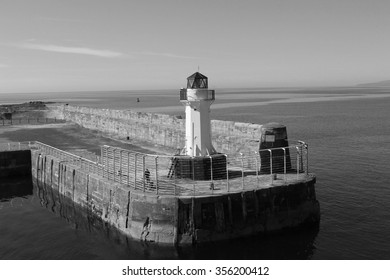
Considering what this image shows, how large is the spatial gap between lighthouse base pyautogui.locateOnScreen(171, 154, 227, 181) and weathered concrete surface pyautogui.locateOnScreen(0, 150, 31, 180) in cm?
1883

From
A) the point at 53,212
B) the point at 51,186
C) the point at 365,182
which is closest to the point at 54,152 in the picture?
the point at 51,186

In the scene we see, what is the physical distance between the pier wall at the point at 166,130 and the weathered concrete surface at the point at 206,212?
14.5 ft

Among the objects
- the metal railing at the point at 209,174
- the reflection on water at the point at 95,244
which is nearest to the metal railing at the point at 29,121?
the reflection on water at the point at 95,244

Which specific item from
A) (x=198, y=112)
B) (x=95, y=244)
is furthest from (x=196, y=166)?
(x=95, y=244)

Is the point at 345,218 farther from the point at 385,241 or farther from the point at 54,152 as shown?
the point at 54,152

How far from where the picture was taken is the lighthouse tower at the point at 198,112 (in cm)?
1936

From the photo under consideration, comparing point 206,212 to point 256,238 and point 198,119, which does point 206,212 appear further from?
point 198,119

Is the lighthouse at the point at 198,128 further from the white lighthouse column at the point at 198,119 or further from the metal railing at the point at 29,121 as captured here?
the metal railing at the point at 29,121

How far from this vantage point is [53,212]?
23094 millimetres

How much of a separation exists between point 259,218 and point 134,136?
23.7 metres

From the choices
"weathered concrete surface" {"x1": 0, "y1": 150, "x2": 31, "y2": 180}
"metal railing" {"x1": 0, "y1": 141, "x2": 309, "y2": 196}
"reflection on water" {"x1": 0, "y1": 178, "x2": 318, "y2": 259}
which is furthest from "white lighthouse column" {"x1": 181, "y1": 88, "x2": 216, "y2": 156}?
"weathered concrete surface" {"x1": 0, "y1": 150, "x2": 31, "y2": 180}

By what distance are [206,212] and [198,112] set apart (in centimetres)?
555

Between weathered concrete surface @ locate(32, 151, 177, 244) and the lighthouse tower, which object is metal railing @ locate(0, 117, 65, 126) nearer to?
weathered concrete surface @ locate(32, 151, 177, 244)
